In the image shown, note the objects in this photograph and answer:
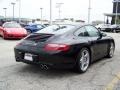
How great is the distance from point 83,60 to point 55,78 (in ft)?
3.38

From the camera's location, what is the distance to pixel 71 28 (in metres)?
6.75

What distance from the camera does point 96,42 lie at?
7.30m

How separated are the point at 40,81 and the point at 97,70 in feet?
6.33

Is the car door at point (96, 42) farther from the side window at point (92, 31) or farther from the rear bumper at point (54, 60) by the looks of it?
the rear bumper at point (54, 60)

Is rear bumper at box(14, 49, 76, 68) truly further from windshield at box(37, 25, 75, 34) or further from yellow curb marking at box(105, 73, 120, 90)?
yellow curb marking at box(105, 73, 120, 90)

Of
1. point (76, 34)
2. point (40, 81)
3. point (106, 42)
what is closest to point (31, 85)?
point (40, 81)

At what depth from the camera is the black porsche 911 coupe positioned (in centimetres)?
589

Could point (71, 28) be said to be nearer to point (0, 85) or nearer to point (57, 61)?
point (57, 61)

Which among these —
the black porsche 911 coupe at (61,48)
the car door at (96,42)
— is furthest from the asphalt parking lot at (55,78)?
the car door at (96,42)

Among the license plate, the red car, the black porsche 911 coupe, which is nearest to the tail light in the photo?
the black porsche 911 coupe

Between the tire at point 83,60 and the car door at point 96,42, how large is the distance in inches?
15.8

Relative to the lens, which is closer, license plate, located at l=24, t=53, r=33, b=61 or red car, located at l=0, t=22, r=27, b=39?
license plate, located at l=24, t=53, r=33, b=61

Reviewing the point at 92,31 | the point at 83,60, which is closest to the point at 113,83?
the point at 83,60

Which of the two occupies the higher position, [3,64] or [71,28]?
[71,28]
